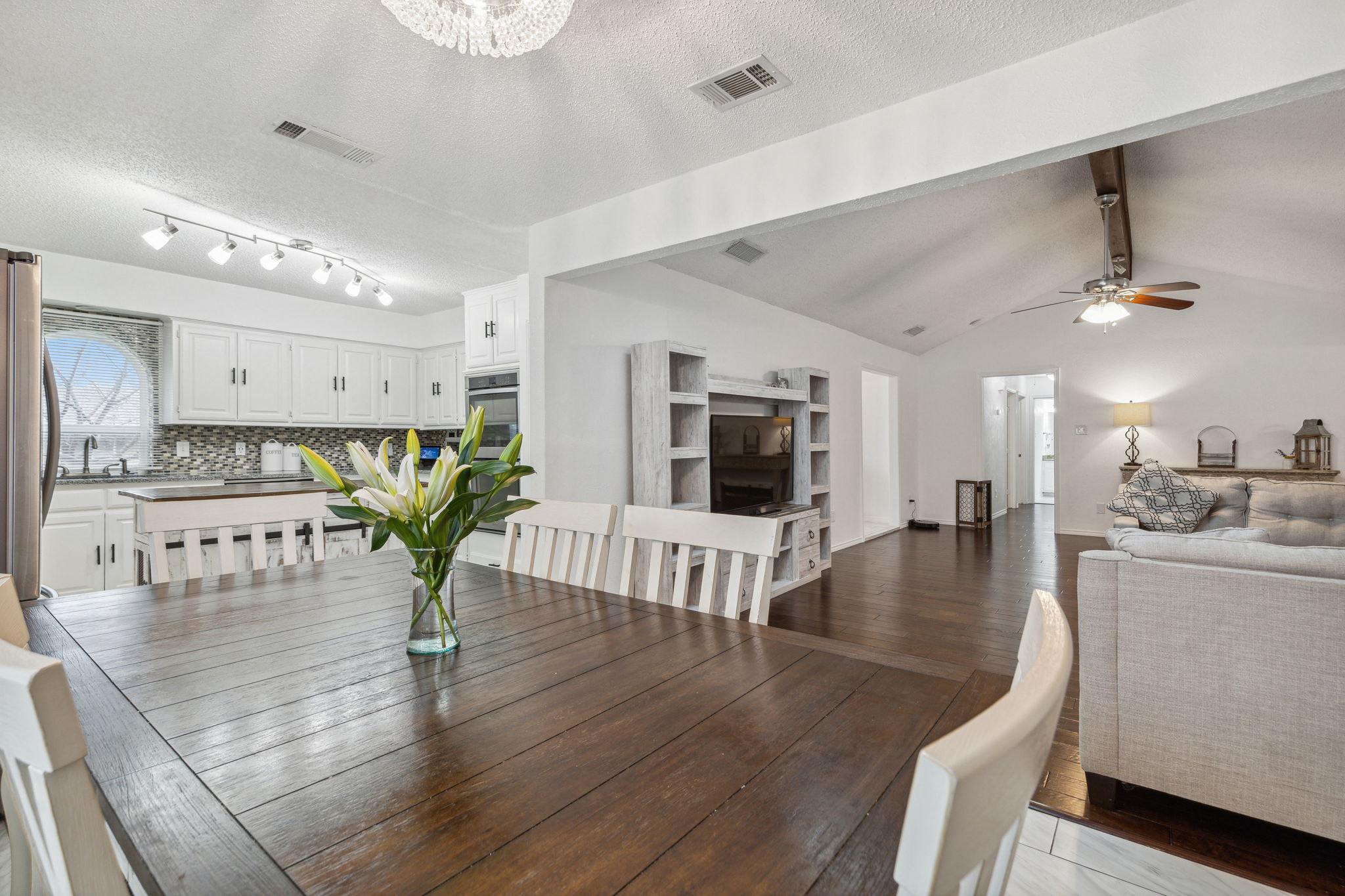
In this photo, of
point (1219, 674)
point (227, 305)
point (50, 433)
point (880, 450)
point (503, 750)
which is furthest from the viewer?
point (880, 450)

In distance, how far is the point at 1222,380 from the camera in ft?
22.3

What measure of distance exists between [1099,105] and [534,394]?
2912mm

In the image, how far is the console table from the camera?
6.04 meters

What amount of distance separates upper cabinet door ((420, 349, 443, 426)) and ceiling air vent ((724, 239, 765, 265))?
3155mm

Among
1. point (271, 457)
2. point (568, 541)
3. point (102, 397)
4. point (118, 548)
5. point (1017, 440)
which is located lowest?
point (118, 548)

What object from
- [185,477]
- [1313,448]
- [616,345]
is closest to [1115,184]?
[616,345]

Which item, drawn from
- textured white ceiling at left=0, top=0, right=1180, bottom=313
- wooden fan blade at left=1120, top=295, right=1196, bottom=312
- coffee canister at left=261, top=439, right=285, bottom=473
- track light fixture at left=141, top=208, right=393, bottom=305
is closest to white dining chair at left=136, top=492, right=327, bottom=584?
textured white ceiling at left=0, top=0, right=1180, bottom=313

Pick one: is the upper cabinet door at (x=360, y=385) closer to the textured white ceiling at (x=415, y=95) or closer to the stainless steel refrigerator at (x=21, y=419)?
the textured white ceiling at (x=415, y=95)

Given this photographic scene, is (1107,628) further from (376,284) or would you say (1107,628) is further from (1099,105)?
(376,284)

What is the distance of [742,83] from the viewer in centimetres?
233

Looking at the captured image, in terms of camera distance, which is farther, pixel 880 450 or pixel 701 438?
pixel 880 450

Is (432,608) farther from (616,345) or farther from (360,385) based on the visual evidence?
(360,385)

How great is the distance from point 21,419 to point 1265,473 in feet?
30.4

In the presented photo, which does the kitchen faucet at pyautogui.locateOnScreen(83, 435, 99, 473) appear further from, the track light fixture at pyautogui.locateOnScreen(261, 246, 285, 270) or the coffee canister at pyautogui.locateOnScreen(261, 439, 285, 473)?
the track light fixture at pyautogui.locateOnScreen(261, 246, 285, 270)
